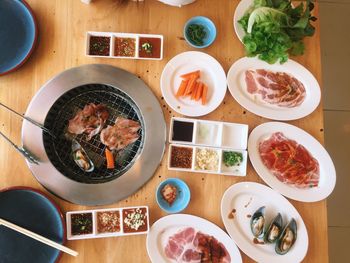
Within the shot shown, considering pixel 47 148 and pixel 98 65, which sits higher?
pixel 98 65

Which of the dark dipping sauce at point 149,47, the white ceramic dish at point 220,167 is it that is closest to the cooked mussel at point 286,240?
the white ceramic dish at point 220,167

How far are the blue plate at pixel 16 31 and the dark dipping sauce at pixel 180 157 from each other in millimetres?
1118

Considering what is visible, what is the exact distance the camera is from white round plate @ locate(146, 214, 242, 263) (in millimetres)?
2025

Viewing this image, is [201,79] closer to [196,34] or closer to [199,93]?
[199,93]

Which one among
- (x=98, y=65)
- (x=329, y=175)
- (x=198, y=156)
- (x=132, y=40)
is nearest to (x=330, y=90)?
(x=329, y=175)

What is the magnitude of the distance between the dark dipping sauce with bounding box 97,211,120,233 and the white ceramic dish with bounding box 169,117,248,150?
59 centimetres

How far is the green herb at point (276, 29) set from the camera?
197cm

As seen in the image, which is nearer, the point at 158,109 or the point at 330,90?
the point at 158,109

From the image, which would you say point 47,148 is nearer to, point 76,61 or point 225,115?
point 76,61

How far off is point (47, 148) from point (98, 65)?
630mm

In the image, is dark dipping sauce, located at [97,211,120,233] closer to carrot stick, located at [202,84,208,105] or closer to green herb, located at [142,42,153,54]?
carrot stick, located at [202,84,208,105]

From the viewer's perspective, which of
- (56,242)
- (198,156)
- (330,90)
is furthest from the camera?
(330,90)

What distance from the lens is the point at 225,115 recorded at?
2.18 metres

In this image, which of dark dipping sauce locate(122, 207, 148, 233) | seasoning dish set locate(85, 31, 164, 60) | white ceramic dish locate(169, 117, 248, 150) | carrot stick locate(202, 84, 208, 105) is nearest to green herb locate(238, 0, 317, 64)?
carrot stick locate(202, 84, 208, 105)
